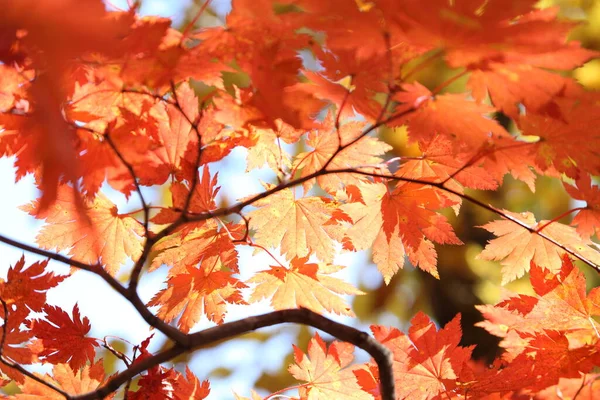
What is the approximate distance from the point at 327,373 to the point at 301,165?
39 cm

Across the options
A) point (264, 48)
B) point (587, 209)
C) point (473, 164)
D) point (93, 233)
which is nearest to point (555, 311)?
point (587, 209)

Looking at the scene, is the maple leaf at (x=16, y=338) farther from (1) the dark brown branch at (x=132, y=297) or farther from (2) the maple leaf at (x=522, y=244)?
(2) the maple leaf at (x=522, y=244)

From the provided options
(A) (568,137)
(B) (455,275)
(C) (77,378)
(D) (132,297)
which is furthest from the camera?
(B) (455,275)

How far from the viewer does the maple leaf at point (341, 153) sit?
0.96 metres

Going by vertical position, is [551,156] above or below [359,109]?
below

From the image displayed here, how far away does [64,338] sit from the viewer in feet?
3.12

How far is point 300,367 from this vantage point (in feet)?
3.35

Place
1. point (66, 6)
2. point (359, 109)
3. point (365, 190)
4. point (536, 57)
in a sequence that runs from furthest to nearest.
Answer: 1. point (365, 190)
2. point (359, 109)
3. point (536, 57)
4. point (66, 6)

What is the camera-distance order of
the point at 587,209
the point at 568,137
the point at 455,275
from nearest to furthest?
the point at 568,137, the point at 587,209, the point at 455,275

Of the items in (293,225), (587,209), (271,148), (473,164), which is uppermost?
(271,148)

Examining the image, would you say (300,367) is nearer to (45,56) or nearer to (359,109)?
(359,109)

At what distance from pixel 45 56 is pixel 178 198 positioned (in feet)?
1.11

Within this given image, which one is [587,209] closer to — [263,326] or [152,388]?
[263,326]

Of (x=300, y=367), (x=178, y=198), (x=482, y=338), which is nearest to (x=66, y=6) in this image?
(x=178, y=198)
